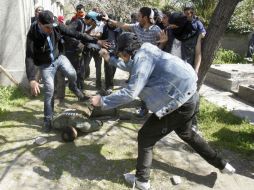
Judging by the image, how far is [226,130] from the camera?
5.81 metres

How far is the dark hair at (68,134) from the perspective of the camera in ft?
16.6

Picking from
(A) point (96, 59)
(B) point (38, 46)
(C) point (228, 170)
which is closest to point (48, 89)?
(B) point (38, 46)

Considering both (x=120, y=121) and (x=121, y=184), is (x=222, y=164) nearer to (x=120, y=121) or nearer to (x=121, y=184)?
(x=121, y=184)

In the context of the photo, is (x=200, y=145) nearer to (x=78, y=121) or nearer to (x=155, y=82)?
(x=155, y=82)

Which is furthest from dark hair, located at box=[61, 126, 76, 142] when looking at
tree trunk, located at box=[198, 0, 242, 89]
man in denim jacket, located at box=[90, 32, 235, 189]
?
tree trunk, located at box=[198, 0, 242, 89]

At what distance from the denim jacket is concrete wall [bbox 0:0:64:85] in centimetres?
441

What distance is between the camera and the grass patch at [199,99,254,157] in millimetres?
5277

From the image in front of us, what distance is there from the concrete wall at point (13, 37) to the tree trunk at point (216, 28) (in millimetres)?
3992

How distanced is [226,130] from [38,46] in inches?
130

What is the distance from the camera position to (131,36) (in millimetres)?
3664

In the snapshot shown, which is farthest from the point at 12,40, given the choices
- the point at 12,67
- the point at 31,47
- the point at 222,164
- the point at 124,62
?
the point at 222,164

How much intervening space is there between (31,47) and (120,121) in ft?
6.46

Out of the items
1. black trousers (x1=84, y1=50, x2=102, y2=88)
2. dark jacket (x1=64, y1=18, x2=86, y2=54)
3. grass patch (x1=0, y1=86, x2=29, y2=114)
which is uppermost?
dark jacket (x1=64, y1=18, x2=86, y2=54)

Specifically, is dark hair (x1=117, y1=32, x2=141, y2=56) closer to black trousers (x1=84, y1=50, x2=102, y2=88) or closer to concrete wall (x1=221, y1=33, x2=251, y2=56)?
black trousers (x1=84, y1=50, x2=102, y2=88)
